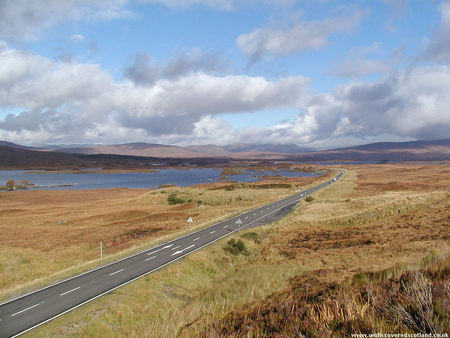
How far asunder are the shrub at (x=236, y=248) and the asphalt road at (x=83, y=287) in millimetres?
2901

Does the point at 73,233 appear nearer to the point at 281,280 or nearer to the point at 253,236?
the point at 253,236

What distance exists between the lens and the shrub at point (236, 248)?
25.2 m

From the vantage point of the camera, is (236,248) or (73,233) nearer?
(236,248)

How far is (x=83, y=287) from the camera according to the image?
18062 millimetres

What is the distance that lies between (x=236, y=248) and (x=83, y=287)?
12759mm

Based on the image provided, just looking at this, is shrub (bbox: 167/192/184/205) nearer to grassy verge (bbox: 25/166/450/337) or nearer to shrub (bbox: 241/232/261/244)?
grassy verge (bbox: 25/166/450/337)

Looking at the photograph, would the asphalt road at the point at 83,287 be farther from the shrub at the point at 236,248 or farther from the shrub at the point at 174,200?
the shrub at the point at 174,200

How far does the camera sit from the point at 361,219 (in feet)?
109

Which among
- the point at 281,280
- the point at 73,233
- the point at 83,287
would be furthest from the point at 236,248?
the point at 73,233

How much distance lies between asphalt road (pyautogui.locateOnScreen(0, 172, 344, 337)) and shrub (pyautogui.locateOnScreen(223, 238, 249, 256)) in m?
2.90

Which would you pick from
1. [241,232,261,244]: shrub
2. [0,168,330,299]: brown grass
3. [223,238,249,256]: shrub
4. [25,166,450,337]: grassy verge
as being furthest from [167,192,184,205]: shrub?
[223,238,249,256]: shrub

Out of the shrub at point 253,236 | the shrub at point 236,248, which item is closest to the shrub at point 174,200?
the shrub at point 253,236

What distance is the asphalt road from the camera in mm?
13844

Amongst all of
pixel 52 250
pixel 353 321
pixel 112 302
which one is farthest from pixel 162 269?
pixel 52 250
